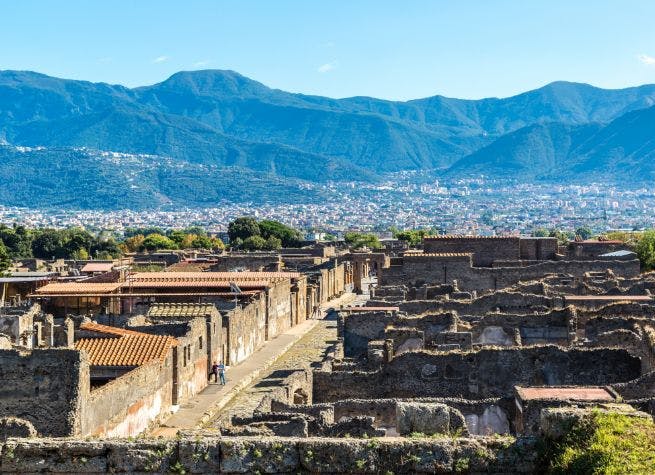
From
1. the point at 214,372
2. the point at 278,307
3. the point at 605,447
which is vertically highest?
the point at 605,447

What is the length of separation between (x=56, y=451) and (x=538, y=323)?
18.8 m

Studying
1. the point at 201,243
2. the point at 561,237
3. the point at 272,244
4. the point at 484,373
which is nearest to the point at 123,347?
the point at 484,373

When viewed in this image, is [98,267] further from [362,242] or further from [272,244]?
[362,242]

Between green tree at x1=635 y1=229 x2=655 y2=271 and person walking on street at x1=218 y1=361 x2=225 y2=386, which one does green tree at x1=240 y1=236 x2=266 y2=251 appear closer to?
green tree at x1=635 y1=229 x2=655 y2=271

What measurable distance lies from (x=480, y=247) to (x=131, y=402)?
104ft

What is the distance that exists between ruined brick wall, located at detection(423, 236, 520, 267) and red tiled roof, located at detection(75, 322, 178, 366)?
25692 millimetres

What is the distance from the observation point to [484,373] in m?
19.9

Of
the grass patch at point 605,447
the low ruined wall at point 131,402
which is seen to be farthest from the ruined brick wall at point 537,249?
the grass patch at point 605,447

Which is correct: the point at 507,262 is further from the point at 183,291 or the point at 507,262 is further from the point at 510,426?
the point at 510,426

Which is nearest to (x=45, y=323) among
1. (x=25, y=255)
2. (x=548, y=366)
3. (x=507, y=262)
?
(x=548, y=366)

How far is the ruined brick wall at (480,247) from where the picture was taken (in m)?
50.6

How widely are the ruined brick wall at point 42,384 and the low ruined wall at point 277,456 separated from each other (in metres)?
10.2

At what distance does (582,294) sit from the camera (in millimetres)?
33781

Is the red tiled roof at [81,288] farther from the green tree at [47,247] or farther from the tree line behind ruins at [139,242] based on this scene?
the green tree at [47,247]
